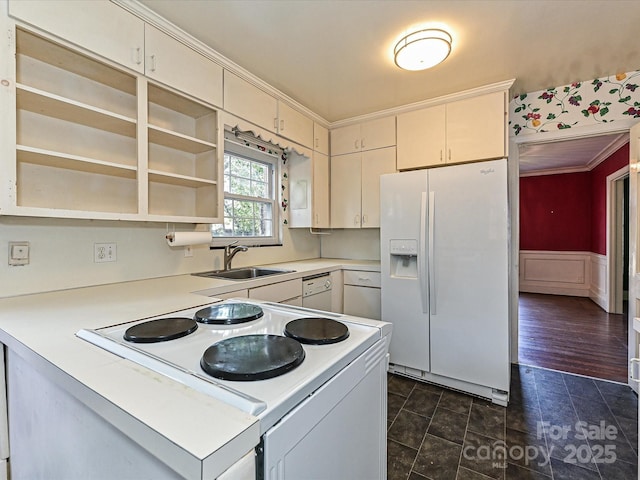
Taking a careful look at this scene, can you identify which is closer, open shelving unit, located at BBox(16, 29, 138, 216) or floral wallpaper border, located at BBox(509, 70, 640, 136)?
open shelving unit, located at BBox(16, 29, 138, 216)

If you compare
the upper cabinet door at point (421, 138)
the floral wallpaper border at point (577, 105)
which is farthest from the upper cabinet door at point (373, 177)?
the floral wallpaper border at point (577, 105)

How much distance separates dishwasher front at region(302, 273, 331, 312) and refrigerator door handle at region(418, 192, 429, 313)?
2.58 feet

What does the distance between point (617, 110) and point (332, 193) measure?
2423mm

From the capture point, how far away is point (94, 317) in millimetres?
1090

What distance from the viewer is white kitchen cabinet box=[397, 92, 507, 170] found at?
2.40 metres

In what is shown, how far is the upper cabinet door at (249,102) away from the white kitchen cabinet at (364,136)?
921 millimetres

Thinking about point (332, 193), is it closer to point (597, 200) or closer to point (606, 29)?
point (606, 29)

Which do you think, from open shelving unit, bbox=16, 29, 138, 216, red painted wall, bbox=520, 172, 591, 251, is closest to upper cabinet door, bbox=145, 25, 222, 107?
open shelving unit, bbox=16, 29, 138, 216

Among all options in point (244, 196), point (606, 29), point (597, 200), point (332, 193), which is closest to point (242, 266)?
point (244, 196)

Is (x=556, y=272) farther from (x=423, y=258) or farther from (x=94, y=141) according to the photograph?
(x=94, y=141)

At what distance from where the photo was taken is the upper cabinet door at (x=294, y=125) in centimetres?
260

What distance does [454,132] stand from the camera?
257 cm

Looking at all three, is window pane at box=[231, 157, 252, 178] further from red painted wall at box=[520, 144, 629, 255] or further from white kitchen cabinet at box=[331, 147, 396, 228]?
red painted wall at box=[520, 144, 629, 255]

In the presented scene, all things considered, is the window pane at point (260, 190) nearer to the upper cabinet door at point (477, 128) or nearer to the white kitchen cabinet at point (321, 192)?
the white kitchen cabinet at point (321, 192)
